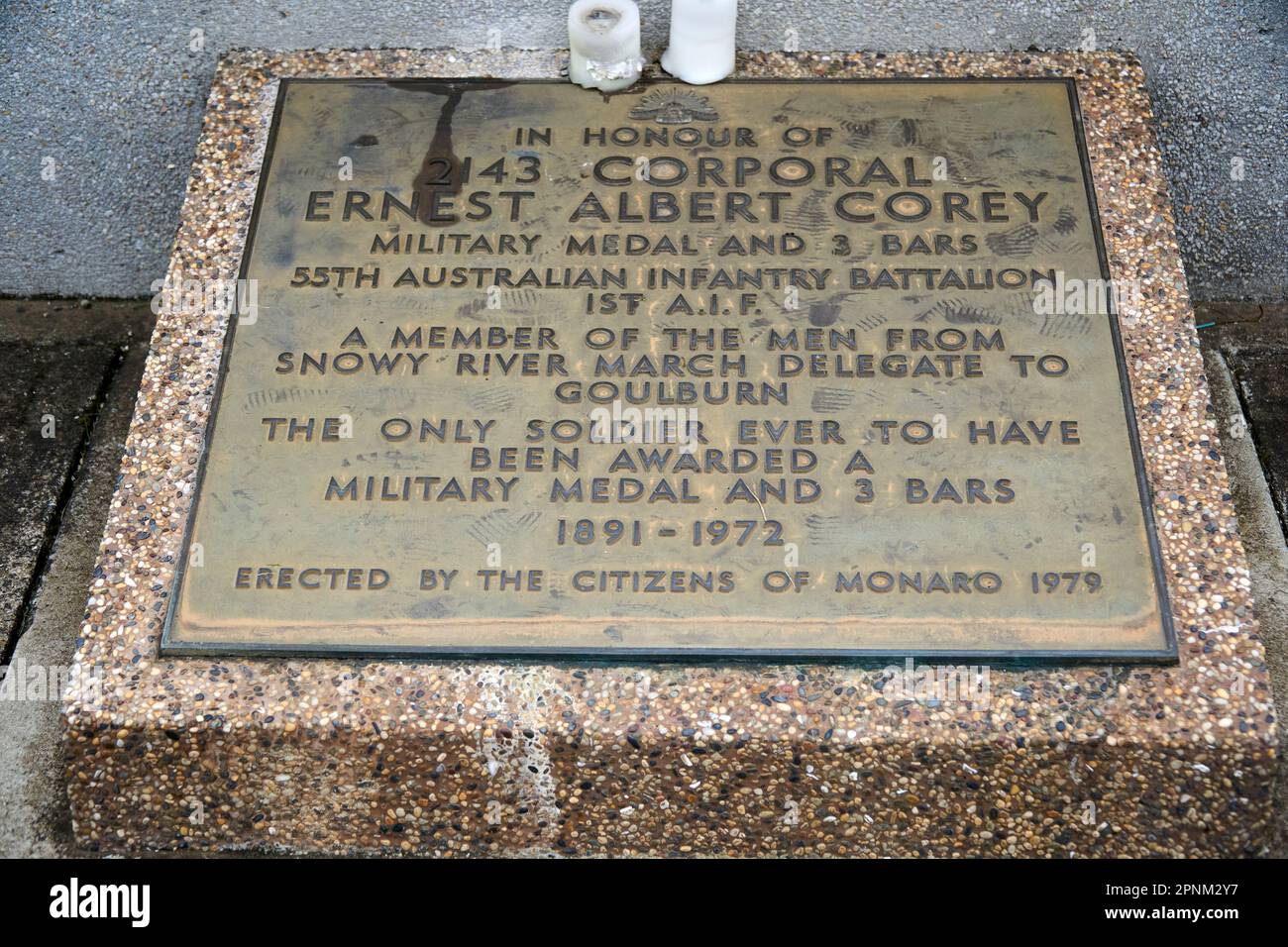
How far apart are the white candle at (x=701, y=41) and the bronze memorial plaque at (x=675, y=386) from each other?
8cm

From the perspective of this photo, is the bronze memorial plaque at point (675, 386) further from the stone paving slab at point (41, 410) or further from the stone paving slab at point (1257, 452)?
the stone paving slab at point (41, 410)

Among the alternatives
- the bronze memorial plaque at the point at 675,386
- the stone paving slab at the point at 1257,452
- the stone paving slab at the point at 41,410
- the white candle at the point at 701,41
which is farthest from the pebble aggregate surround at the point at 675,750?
the white candle at the point at 701,41

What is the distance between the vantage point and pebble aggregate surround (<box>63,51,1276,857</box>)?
259cm

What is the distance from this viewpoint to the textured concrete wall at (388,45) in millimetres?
3717

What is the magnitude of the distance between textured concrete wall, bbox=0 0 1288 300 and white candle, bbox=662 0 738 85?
214 millimetres

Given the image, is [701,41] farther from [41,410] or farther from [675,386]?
[41,410]

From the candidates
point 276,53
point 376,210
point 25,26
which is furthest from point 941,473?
point 25,26

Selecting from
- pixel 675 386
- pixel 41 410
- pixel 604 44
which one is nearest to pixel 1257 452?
pixel 675 386

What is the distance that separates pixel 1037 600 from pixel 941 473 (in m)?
0.37

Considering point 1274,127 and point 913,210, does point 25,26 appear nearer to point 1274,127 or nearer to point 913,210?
point 913,210

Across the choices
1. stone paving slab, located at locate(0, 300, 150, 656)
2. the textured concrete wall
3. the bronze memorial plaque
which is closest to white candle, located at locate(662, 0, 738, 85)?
the bronze memorial plaque

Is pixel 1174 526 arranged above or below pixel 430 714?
above

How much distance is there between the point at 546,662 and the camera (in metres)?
2.67

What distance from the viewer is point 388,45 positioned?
3.74 metres
